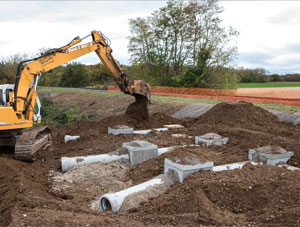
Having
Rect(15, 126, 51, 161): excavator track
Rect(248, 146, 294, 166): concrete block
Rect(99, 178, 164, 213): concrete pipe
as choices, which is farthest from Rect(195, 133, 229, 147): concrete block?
Rect(15, 126, 51, 161): excavator track

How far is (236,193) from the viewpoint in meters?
5.19

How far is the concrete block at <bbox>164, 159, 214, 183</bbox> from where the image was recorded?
602cm

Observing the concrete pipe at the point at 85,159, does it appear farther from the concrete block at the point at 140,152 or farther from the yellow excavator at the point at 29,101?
the yellow excavator at the point at 29,101

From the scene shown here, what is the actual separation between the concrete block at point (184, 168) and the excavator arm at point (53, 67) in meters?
5.42

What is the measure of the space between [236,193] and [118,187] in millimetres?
2658

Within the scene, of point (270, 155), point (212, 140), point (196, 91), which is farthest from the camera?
point (196, 91)

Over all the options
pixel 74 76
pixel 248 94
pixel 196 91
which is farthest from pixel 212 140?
pixel 74 76

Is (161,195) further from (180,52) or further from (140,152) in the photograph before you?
(180,52)

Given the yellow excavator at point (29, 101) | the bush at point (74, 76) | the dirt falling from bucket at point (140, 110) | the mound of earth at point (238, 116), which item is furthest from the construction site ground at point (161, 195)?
the bush at point (74, 76)

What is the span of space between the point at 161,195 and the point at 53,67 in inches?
274

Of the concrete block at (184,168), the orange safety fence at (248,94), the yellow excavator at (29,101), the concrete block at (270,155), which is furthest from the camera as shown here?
the orange safety fence at (248,94)

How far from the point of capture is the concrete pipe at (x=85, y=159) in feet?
26.1

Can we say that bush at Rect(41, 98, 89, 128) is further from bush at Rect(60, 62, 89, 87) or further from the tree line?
bush at Rect(60, 62, 89, 87)

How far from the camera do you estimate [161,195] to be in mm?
5652
